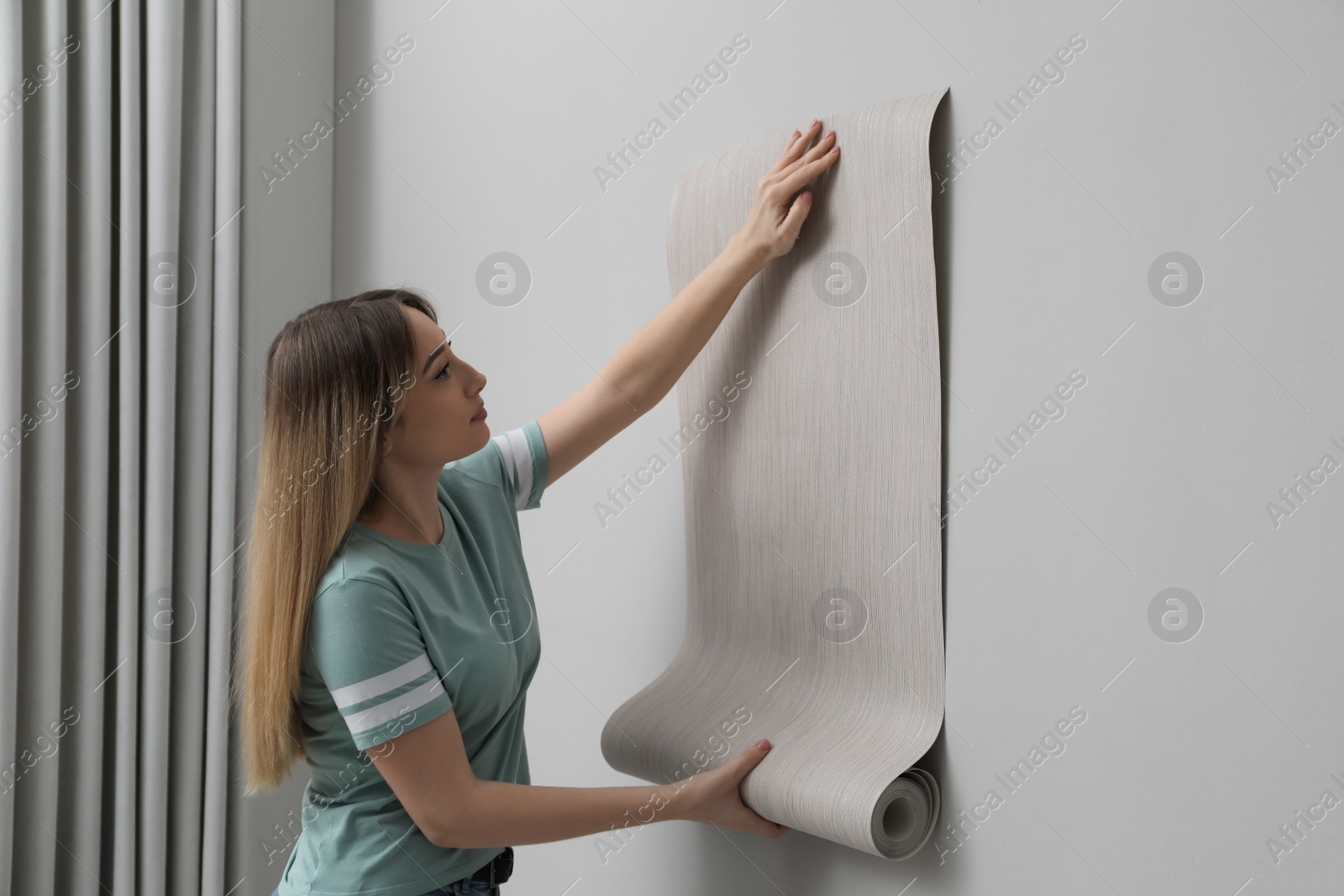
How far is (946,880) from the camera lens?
1.06 meters

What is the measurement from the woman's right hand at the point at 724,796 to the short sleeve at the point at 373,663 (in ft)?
0.86

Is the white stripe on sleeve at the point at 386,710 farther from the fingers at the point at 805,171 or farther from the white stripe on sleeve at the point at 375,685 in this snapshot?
the fingers at the point at 805,171

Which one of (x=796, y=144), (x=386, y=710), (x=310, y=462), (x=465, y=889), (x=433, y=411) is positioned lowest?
(x=465, y=889)

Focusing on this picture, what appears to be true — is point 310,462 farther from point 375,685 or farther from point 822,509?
point 822,509

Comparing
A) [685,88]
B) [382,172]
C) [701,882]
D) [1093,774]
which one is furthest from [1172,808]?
[382,172]

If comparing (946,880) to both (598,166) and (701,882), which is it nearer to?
(701,882)

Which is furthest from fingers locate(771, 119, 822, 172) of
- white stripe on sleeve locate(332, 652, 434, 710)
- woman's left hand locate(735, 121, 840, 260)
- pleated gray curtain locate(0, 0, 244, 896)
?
pleated gray curtain locate(0, 0, 244, 896)

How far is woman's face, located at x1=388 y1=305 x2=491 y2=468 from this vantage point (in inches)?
44.0

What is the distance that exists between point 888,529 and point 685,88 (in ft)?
2.02

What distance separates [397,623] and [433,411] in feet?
0.74

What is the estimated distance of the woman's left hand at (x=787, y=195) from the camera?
1118 millimetres

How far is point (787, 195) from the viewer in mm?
1134

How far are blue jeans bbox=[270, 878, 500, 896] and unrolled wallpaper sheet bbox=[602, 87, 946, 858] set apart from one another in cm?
21

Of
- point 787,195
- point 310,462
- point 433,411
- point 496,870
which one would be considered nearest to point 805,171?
point 787,195
